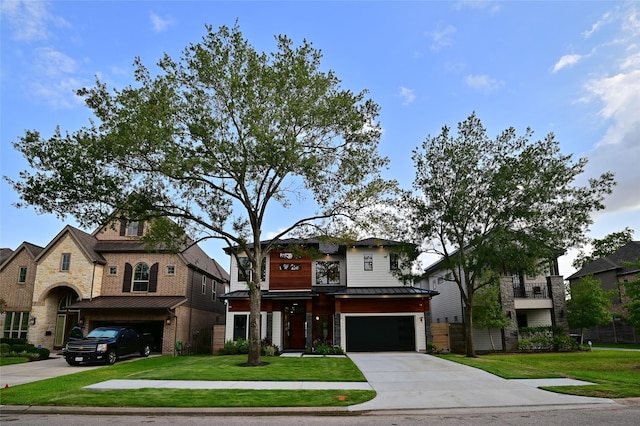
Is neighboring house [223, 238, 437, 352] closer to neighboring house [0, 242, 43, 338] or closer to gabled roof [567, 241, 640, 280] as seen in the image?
neighboring house [0, 242, 43, 338]

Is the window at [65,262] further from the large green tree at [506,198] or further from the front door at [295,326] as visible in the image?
the large green tree at [506,198]

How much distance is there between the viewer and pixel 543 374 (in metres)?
13.5

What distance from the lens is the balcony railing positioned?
28.4 metres

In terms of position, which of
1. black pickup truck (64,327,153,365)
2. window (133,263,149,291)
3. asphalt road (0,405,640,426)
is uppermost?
window (133,263,149,291)

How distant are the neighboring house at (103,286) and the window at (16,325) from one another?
1.07 feet

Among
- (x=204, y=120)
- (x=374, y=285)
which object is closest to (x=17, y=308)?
(x=204, y=120)

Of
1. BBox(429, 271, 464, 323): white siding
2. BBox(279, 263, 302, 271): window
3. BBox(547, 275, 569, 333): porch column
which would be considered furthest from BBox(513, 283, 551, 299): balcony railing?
BBox(279, 263, 302, 271): window

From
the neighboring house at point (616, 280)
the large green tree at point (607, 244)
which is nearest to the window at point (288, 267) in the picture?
the neighboring house at point (616, 280)

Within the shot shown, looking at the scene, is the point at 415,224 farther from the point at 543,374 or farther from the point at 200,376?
the point at 200,376

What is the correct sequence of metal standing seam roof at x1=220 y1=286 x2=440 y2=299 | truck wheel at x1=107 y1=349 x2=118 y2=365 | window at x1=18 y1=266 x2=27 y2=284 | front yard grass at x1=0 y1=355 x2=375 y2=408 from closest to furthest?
1. front yard grass at x1=0 y1=355 x2=375 y2=408
2. truck wheel at x1=107 y1=349 x2=118 y2=365
3. metal standing seam roof at x1=220 y1=286 x2=440 y2=299
4. window at x1=18 y1=266 x2=27 y2=284

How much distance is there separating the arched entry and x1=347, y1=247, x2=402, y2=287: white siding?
16.8m

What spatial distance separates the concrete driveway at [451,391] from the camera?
957 cm

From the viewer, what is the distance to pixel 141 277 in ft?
87.6

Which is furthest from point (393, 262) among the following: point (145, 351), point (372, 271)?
point (145, 351)
